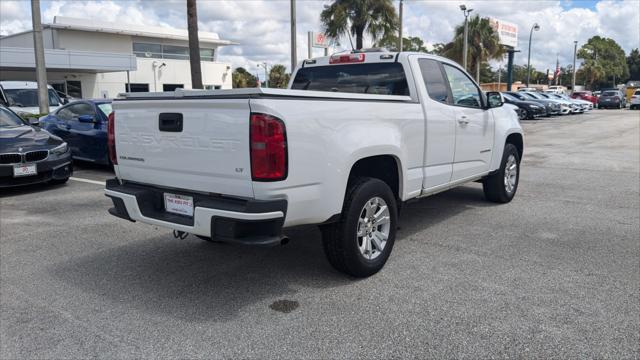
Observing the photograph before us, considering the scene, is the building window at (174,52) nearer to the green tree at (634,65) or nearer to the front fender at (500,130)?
the front fender at (500,130)

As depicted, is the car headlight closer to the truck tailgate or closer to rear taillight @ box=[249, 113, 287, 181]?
the truck tailgate

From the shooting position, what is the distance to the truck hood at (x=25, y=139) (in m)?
7.87

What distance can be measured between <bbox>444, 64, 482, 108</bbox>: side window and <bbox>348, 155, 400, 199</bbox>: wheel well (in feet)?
4.61

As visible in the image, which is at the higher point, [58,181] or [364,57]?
[364,57]

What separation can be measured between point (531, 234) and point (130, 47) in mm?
39573

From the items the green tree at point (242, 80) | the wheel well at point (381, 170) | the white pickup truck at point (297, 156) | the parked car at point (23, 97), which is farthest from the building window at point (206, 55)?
the wheel well at point (381, 170)

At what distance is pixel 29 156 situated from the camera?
26.3 feet

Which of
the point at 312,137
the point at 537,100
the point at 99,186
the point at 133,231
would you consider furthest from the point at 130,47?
the point at 312,137

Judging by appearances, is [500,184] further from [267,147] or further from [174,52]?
[174,52]

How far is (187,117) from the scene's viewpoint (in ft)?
12.3

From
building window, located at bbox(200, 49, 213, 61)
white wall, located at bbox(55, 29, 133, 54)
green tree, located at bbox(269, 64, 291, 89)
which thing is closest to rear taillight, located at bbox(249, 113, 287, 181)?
white wall, located at bbox(55, 29, 133, 54)

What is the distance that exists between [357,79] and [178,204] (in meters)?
2.41

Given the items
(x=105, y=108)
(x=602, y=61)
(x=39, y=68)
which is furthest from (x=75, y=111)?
(x=602, y=61)

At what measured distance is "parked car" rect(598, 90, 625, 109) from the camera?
41.1 m
